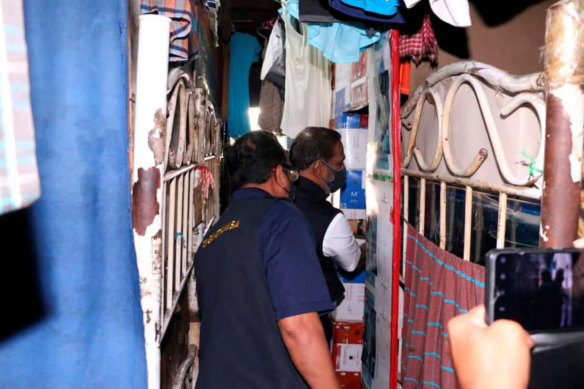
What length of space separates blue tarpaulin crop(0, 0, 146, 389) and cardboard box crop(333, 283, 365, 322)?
292cm

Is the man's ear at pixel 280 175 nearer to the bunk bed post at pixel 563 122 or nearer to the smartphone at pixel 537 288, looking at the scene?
the bunk bed post at pixel 563 122

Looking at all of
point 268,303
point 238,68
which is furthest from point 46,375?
point 238,68

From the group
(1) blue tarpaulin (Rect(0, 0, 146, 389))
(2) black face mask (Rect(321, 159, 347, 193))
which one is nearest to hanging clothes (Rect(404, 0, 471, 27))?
(1) blue tarpaulin (Rect(0, 0, 146, 389))

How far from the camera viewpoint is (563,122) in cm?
69

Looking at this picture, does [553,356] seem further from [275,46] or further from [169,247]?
[275,46]

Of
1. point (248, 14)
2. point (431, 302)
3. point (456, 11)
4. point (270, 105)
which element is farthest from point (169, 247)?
point (248, 14)

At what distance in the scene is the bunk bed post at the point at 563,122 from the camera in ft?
2.19

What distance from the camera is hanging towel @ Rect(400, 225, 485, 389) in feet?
5.96

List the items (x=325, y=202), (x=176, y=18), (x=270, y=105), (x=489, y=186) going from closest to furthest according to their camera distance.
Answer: (x=176, y=18)
(x=489, y=186)
(x=325, y=202)
(x=270, y=105)

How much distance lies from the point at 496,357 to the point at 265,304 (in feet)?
4.77

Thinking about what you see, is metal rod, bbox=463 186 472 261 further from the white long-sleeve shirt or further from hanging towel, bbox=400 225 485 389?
the white long-sleeve shirt

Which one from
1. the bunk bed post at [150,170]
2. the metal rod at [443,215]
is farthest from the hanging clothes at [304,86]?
the bunk bed post at [150,170]

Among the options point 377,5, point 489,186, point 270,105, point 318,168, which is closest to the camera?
point 489,186

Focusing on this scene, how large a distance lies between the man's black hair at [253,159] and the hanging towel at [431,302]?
2.87ft
